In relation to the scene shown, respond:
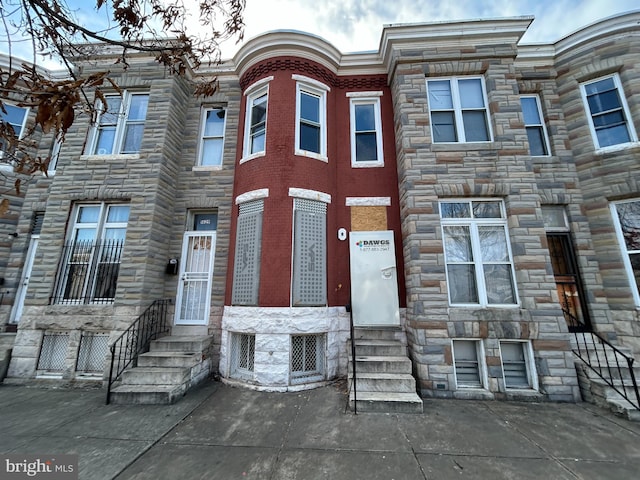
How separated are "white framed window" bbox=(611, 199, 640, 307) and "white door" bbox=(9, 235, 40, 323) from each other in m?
14.4

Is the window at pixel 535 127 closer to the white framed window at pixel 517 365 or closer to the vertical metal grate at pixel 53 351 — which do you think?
the white framed window at pixel 517 365

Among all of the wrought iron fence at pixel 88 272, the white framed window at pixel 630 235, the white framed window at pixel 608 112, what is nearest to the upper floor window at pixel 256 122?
the wrought iron fence at pixel 88 272

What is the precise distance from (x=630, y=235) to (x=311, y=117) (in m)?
7.99

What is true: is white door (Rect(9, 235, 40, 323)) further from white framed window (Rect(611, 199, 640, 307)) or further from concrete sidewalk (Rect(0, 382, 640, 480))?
white framed window (Rect(611, 199, 640, 307))

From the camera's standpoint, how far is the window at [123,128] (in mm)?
7551

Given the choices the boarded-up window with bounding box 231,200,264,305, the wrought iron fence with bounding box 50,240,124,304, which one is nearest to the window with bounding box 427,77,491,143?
the boarded-up window with bounding box 231,200,264,305

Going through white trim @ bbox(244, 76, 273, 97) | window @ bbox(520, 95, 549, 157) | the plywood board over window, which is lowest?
the plywood board over window

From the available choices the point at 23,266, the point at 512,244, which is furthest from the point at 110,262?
the point at 512,244

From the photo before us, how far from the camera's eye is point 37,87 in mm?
2488

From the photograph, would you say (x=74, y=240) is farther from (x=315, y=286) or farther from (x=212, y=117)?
(x=315, y=286)

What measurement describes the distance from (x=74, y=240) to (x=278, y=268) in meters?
5.34

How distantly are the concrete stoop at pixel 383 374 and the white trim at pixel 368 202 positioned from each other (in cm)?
310

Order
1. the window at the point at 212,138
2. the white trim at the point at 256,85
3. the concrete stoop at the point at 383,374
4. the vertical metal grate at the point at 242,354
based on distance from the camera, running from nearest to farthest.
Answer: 1. the concrete stoop at the point at 383,374
2. the vertical metal grate at the point at 242,354
3. the white trim at the point at 256,85
4. the window at the point at 212,138

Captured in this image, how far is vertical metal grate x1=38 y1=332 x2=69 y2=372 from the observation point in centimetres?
631
